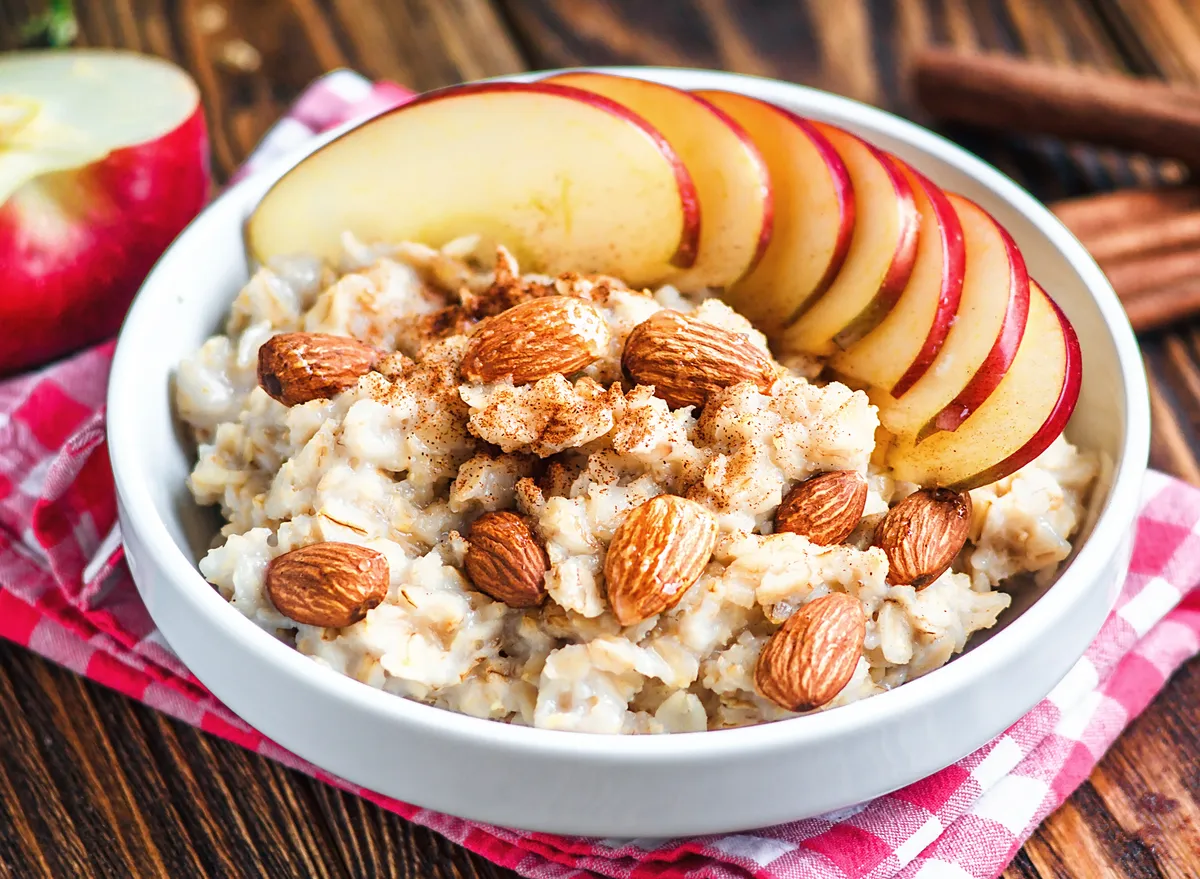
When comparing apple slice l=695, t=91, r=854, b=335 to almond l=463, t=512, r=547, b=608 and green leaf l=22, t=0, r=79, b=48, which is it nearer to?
almond l=463, t=512, r=547, b=608

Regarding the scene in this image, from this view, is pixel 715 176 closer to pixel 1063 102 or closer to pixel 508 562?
pixel 508 562

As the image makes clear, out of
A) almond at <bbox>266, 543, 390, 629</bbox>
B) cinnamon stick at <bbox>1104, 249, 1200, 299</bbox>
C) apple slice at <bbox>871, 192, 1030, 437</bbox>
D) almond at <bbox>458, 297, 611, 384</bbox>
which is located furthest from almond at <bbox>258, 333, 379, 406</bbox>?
cinnamon stick at <bbox>1104, 249, 1200, 299</bbox>

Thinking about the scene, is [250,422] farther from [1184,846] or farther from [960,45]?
[960,45]

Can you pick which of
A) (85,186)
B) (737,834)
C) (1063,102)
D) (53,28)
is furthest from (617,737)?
(53,28)

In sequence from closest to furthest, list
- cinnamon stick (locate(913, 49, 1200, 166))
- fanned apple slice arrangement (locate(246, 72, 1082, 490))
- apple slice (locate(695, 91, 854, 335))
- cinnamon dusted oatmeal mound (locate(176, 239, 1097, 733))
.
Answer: cinnamon dusted oatmeal mound (locate(176, 239, 1097, 733))
fanned apple slice arrangement (locate(246, 72, 1082, 490))
apple slice (locate(695, 91, 854, 335))
cinnamon stick (locate(913, 49, 1200, 166))

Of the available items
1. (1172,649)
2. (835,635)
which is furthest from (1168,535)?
(835,635)

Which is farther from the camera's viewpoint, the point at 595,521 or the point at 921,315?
the point at 921,315
